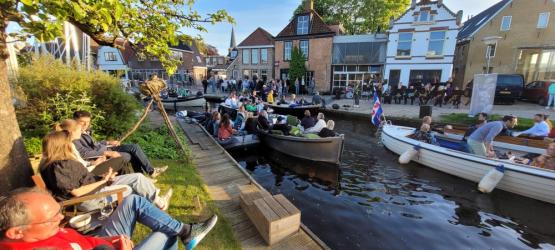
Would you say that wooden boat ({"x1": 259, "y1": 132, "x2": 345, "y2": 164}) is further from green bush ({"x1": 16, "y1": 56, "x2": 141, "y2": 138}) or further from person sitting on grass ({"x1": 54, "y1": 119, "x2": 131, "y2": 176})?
person sitting on grass ({"x1": 54, "y1": 119, "x2": 131, "y2": 176})

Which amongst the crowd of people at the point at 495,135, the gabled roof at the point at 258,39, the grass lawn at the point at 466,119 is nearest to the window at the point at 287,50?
the gabled roof at the point at 258,39

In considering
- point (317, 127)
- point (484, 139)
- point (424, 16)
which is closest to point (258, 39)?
point (424, 16)

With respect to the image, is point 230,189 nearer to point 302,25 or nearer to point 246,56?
point 302,25

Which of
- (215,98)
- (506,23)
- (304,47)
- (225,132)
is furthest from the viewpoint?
(304,47)

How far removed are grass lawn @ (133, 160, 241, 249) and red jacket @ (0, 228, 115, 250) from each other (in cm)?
146

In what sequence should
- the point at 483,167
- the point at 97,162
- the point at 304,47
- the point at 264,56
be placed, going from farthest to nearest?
the point at 264,56
the point at 304,47
the point at 483,167
the point at 97,162

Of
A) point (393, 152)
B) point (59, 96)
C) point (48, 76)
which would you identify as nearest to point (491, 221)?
point (393, 152)

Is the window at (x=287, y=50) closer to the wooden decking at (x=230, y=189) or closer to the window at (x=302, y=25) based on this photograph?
the window at (x=302, y=25)

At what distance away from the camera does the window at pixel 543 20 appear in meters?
19.1

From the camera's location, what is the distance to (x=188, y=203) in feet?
13.4

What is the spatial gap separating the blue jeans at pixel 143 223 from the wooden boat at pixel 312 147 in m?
5.63

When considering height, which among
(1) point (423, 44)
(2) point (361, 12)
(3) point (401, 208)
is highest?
(2) point (361, 12)

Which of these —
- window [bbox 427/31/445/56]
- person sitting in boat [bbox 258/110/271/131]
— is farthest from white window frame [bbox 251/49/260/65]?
person sitting in boat [bbox 258/110/271/131]

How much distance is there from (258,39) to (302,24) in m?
6.01
